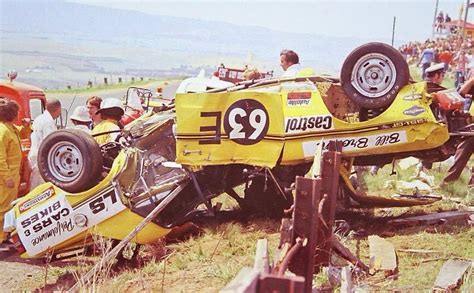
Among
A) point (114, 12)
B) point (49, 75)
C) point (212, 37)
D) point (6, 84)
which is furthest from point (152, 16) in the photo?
point (6, 84)

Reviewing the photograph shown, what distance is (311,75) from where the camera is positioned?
7.09 meters

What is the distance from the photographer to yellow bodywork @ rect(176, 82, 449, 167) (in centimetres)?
643

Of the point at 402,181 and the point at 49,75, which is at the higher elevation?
the point at 402,181

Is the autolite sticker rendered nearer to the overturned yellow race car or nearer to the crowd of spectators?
the overturned yellow race car

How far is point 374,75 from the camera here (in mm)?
6473

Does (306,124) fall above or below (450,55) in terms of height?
above

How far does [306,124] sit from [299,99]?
279 millimetres

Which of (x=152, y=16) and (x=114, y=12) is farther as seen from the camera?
(x=152, y=16)

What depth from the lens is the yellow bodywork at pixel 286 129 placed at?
643 cm

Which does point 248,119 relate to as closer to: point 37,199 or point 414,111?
point 414,111

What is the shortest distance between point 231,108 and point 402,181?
437 cm

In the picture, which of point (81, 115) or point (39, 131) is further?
point (81, 115)

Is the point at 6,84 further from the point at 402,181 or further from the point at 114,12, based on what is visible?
the point at 114,12

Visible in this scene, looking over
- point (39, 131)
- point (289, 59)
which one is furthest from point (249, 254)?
point (39, 131)
